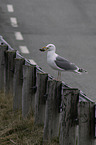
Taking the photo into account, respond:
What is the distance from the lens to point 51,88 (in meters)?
5.23

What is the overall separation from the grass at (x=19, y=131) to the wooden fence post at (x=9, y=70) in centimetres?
67

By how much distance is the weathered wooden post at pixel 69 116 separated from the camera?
485cm

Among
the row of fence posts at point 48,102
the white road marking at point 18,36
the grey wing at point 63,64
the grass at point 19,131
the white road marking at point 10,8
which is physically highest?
the white road marking at point 10,8

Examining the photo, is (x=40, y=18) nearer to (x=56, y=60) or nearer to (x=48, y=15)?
(x=48, y=15)

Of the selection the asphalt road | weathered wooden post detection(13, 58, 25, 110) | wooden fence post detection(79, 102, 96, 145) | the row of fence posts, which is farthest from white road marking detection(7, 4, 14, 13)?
wooden fence post detection(79, 102, 96, 145)

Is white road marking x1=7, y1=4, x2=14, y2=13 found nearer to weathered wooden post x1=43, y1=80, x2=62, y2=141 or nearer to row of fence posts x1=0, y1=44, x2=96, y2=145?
row of fence posts x1=0, y1=44, x2=96, y2=145

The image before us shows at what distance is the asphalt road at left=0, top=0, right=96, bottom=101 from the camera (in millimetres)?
10570

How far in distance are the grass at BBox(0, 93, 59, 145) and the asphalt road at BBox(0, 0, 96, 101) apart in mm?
2930

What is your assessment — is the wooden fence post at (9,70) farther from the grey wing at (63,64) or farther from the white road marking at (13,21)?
the white road marking at (13,21)

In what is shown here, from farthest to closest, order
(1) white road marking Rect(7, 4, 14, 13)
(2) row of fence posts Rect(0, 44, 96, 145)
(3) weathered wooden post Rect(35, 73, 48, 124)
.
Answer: (1) white road marking Rect(7, 4, 14, 13) → (3) weathered wooden post Rect(35, 73, 48, 124) → (2) row of fence posts Rect(0, 44, 96, 145)

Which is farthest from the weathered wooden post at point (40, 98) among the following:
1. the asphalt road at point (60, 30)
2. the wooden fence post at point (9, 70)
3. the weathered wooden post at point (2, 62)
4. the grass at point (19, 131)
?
the asphalt road at point (60, 30)

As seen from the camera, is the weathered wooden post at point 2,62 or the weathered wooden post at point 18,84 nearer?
the weathered wooden post at point 18,84

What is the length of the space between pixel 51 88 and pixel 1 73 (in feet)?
7.27

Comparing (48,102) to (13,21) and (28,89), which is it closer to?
(28,89)
